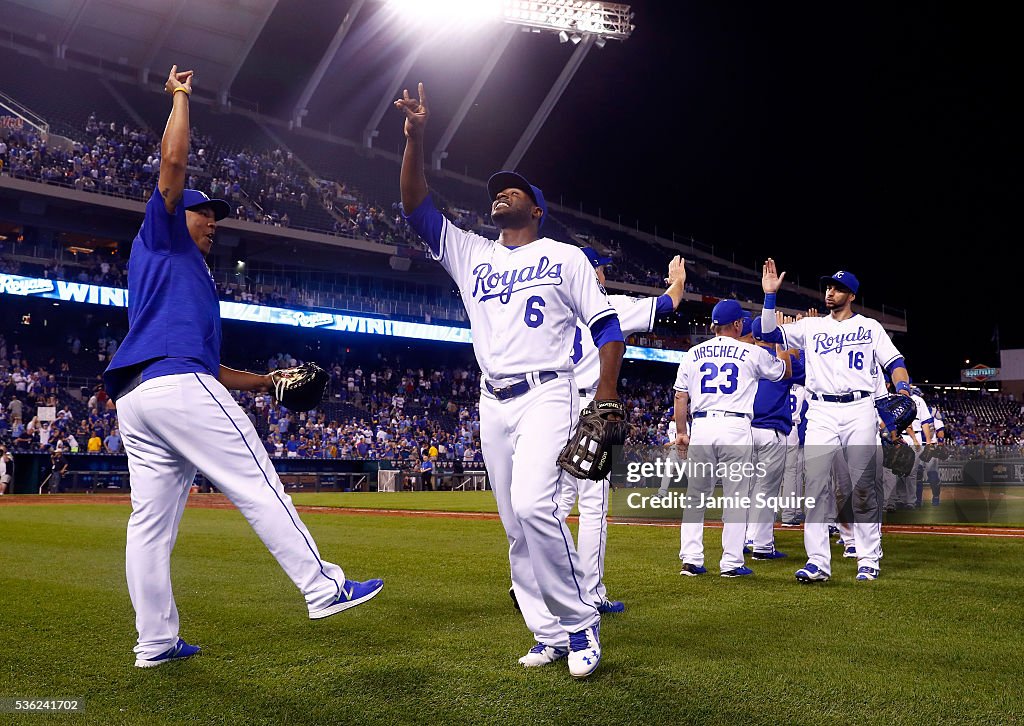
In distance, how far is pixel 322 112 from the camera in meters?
41.8

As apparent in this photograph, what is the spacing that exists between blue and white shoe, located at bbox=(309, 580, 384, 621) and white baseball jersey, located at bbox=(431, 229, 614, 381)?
1.08 meters

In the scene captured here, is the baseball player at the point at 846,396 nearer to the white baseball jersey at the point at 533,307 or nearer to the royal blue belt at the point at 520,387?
the white baseball jersey at the point at 533,307

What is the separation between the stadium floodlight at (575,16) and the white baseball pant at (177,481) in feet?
118

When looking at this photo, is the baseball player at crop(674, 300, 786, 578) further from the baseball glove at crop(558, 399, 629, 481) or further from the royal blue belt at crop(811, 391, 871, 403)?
the baseball glove at crop(558, 399, 629, 481)

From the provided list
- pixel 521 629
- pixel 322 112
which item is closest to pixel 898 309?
pixel 322 112

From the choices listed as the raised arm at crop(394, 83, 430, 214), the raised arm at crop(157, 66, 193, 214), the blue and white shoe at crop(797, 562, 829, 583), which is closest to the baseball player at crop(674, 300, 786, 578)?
the blue and white shoe at crop(797, 562, 829, 583)

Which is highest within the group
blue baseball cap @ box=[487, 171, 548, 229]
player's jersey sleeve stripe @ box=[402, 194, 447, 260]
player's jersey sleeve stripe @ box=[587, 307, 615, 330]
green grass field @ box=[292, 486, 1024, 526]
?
blue baseball cap @ box=[487, 171, 548, 229]

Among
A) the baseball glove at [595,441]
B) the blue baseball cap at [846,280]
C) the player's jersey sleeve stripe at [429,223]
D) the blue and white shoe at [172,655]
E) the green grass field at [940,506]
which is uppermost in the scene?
the blue baseball cap at [846,280]

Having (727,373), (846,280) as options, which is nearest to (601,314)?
(727,373)

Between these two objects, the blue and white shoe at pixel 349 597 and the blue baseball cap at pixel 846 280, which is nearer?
the blue and white shoe at pixel 349 597

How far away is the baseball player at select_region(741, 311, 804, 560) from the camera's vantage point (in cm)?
809

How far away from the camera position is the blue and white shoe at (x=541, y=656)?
380 centimetres

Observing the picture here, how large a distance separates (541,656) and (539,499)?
0.71 m

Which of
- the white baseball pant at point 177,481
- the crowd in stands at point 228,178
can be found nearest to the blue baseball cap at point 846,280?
the white baseball pant at point 177,481
